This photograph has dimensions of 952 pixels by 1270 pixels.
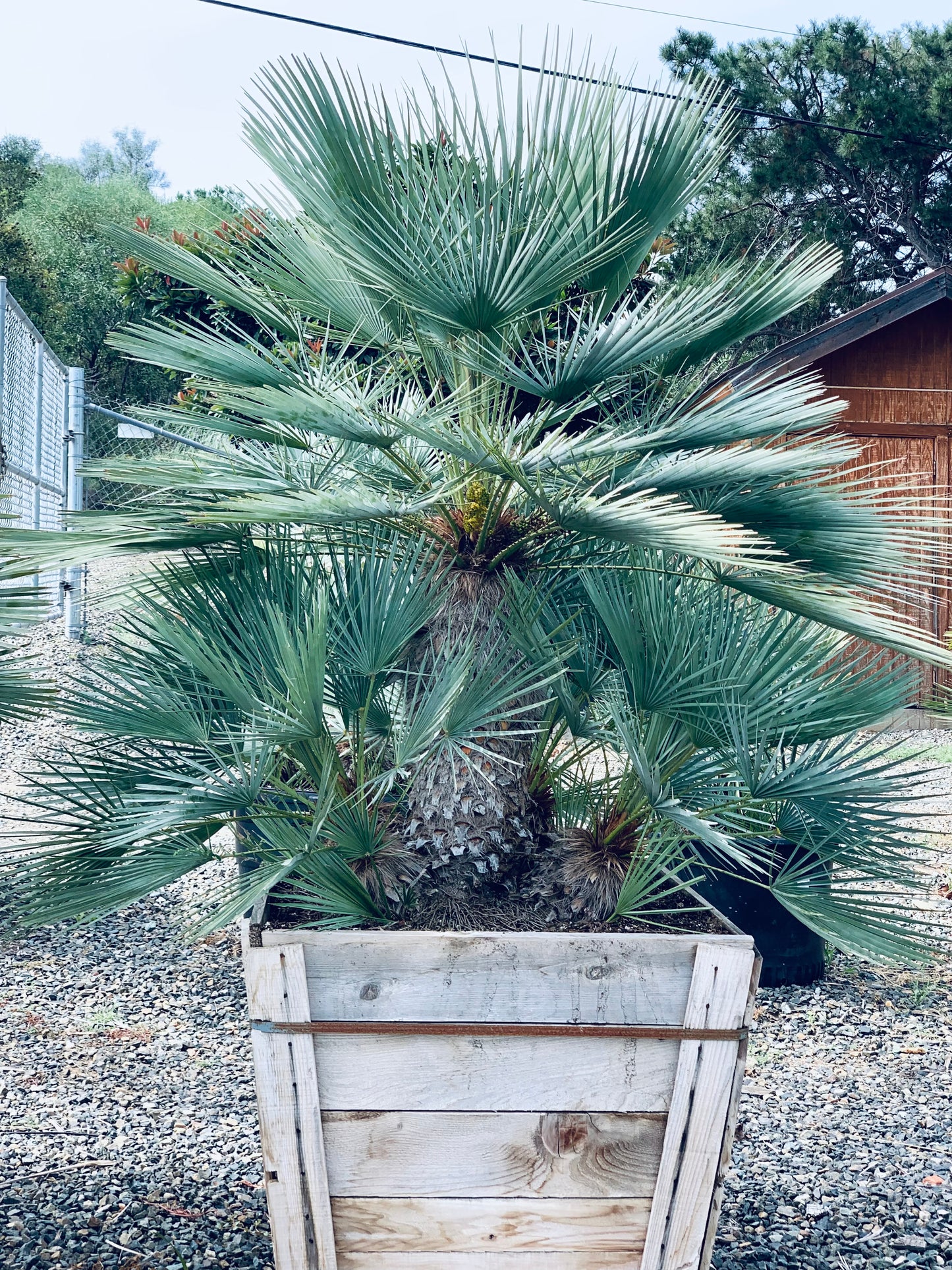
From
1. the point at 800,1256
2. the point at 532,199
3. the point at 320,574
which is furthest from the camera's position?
the point at 800,1256

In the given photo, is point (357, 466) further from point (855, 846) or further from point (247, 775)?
point (855, 846)

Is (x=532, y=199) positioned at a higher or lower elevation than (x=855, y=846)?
higher

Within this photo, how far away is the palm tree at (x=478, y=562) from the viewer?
1.66 metres

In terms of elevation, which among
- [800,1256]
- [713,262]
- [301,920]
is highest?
[713,262]

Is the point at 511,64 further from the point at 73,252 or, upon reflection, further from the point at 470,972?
the point at 73,252

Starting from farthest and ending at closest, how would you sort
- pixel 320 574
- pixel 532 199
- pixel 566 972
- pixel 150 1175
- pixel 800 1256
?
pixel 150 1175, pixel 800 1256, pixel 320 574, pixel 532 199, pixel 566 972

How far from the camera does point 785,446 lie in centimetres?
204

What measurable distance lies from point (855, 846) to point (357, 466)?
1.10 metres

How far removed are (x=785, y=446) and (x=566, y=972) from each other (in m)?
1.06

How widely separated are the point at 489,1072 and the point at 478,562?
831 mm

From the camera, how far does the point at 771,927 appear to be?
11.1 feet

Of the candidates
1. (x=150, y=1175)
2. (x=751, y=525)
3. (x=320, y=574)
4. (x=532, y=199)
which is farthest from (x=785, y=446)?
(x=150, y=1175)

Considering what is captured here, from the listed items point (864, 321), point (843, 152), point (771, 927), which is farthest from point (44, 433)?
point (843, 152)

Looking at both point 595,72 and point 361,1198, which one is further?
point 595,72
